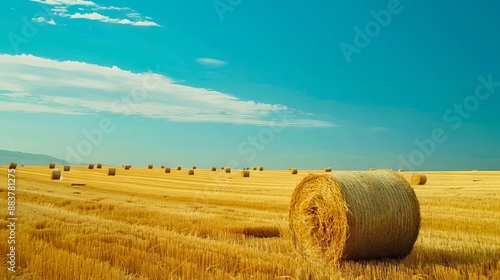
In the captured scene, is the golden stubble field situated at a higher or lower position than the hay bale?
lower

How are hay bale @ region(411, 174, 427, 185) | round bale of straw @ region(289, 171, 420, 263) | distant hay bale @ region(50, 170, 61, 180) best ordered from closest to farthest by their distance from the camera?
round bale of straw @ region(289, 171, 420, 263), hay bale @ region(411, 174, 427, 185), distant hay bale @ region(50, 170, 61, 180)

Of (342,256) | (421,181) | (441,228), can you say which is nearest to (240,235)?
(342,256)

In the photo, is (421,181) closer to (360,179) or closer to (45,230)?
(360,179)

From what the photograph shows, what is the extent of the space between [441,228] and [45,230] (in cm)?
843

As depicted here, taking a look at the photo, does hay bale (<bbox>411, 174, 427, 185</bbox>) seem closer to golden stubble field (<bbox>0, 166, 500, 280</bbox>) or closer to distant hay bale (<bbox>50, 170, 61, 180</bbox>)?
golden stubble field (<bbox>0, 166, 500, 280</bbox>)

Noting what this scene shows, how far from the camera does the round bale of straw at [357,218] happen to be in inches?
313

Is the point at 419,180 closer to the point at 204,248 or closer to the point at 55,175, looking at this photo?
the point at 55,175

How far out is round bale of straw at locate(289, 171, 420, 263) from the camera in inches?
313

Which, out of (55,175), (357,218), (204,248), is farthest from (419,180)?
(204,248)

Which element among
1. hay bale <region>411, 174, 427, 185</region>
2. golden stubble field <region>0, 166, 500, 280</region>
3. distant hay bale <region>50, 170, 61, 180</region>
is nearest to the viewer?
golden stubble field <region>0, 166, 500, 280</region>

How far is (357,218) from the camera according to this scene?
795 centimetres

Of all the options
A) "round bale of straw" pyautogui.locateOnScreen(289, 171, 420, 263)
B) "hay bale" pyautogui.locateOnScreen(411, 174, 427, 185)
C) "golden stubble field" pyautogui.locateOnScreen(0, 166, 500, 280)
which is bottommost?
"golden stubble field" pyautogui.locateOnScreen(0, 166, 500, 280)

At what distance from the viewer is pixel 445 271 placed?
637 cm

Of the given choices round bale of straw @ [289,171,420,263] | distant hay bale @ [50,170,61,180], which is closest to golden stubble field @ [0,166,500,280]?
round bale of straw @ [289,171,420,263]
